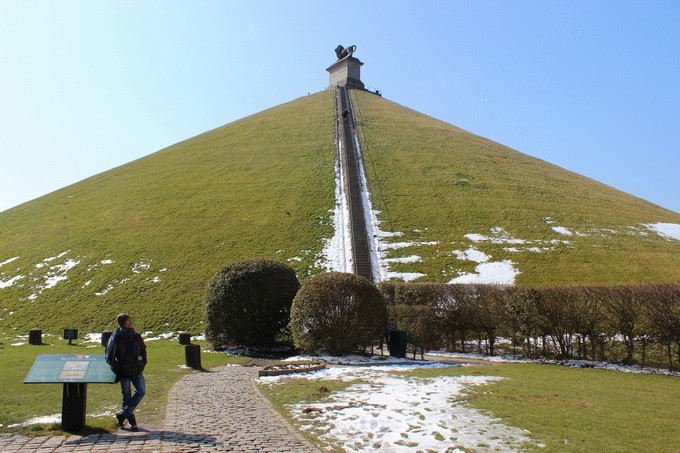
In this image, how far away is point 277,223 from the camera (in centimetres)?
4172

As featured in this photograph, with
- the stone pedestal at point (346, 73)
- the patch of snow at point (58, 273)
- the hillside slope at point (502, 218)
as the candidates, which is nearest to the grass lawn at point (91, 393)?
the patch of snow at point (58, 273)

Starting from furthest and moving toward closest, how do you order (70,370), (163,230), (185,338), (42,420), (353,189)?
(353,189), (163,230), (185,338), (42,420), (70,370)

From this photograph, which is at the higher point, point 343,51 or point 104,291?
point 343,51

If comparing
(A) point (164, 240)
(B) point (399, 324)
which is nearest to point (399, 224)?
(A) point (164, 240)

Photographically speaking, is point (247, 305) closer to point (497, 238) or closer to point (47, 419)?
point (47, 419)

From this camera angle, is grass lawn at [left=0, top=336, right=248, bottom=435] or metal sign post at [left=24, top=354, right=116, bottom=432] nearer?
metal sign post at [left=24, top=354, right=116, bottom=432]

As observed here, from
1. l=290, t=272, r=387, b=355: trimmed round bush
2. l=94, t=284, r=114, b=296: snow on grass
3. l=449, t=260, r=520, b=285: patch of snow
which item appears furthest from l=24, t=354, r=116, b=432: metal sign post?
l=449, t=260, r=520, b=285: patch of snow

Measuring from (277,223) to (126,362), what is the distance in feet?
110

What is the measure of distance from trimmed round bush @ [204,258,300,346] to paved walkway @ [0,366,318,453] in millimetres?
9433

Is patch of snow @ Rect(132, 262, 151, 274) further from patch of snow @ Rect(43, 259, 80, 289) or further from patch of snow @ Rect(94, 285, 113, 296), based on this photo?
patch of snow @ Rect(43, 259, 80, 289)

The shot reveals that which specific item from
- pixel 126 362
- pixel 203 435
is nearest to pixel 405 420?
pixel 203 435

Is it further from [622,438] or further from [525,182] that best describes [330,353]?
[525,182]

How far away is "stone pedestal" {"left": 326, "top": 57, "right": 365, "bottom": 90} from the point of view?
9738 centimetres

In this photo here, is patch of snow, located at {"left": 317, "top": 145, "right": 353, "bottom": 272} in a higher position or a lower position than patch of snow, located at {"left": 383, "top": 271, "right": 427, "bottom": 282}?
higher
